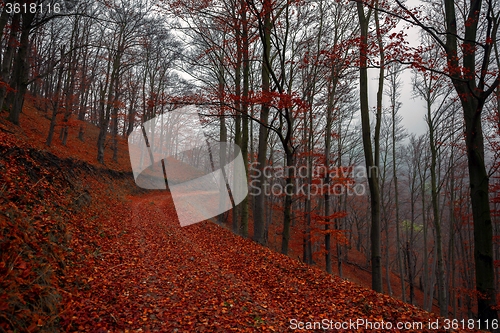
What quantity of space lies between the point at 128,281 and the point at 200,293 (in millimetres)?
1356

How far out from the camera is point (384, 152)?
2045cm

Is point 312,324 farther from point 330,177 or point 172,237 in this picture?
point 330,177

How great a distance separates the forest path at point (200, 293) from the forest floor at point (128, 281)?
0.02 metres

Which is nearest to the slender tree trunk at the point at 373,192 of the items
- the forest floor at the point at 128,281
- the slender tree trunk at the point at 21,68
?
the forest floor at the point at 128,281

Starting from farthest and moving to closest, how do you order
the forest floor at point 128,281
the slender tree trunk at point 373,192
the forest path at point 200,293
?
the slender tree trunk at point 373,192 < the forest path at point 200,293 < the forest floor at point 128,281

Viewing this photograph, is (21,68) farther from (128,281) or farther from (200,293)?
(200,293)

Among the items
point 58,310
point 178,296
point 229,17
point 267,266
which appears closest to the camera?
point 58,310

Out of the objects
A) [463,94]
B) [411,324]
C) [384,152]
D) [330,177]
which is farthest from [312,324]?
[384,152]

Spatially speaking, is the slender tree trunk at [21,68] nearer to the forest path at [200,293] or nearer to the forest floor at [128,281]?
the forest floor at [128,281]

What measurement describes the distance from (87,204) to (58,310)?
5.97 m

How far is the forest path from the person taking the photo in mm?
3789

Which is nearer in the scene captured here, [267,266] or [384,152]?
[267,266]

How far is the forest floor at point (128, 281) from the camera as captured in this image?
10.8 feet

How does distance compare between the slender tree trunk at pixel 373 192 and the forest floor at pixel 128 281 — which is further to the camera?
the slender tree trunk at pixel 373 192
